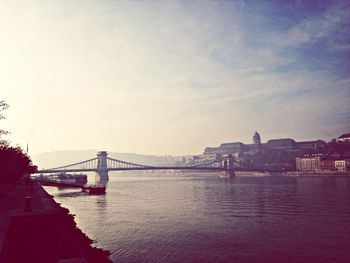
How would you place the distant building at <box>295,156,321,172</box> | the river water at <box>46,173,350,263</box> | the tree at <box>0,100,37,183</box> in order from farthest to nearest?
the distant building at <box>295,156,321,172</box> < the tree at <box>0,100,37,183</box> < the river water at <box>46,173,350,263</box>

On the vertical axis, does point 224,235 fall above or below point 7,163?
below

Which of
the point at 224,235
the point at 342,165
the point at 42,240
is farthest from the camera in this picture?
the point at 342,165

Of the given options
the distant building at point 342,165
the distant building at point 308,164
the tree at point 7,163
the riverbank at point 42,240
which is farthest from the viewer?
the distant building at point 308,164

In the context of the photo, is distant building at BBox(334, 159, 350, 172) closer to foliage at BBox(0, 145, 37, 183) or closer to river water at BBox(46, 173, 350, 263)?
river water at BBox(46, 173, 350, 263)

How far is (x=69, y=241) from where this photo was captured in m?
19.2

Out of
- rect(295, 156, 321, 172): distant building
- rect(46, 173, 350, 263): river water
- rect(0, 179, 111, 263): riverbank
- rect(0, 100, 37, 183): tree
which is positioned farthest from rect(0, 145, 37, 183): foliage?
rect(295, 156, 321, 172): distant building

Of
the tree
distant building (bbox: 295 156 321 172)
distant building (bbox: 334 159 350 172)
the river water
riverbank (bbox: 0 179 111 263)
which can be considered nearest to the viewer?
riverbank (bbox: 0 179 111 263)

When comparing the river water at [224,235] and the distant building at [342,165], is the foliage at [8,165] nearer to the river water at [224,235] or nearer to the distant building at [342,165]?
the river water at [224,235]

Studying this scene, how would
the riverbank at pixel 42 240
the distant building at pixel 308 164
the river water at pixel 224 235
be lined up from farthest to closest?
the distant building at pixel 308 164 → the river water at pixel 224 235 → the riverbank at pixel 42 240

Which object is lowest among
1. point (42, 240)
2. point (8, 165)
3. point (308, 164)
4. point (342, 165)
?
point (42, 240)

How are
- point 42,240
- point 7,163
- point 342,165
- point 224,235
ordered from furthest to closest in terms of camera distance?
1. point 342,165
2. point 7,163
3. point 224,235
4. point 42,240

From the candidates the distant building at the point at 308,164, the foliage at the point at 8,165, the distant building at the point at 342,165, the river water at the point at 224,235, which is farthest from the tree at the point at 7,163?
the distant building at the point at 308,164

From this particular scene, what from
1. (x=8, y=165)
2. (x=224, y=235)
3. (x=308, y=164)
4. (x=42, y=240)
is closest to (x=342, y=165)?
(x=308, y=164)

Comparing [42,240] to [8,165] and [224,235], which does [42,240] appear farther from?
[8,165]
